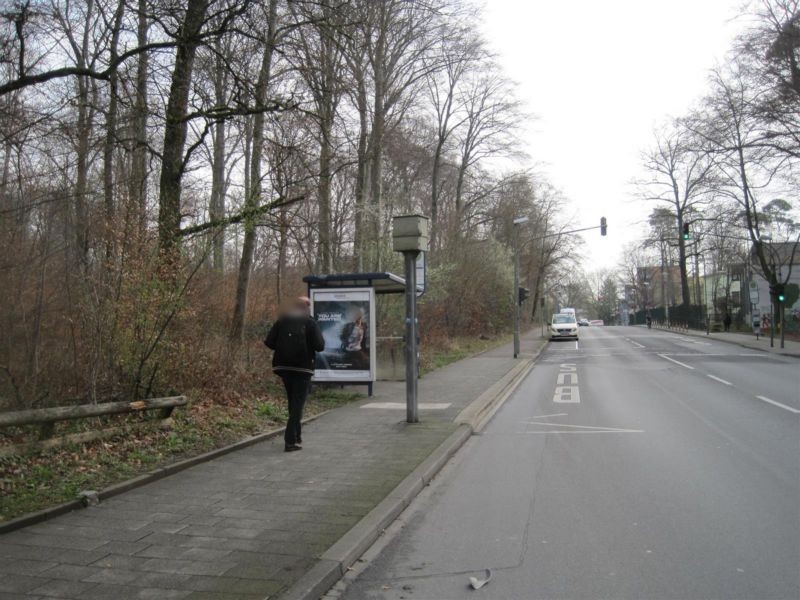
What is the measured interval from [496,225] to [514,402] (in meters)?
36.0

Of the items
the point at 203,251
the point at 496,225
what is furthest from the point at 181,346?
the point at 496,225

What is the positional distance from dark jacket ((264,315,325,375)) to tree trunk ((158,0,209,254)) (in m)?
1.96

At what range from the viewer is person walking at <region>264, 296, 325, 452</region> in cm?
783

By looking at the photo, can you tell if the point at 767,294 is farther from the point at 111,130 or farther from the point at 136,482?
the point at 136,482

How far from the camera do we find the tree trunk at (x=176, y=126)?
26.6 feet

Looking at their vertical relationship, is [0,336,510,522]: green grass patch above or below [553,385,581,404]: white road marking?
above

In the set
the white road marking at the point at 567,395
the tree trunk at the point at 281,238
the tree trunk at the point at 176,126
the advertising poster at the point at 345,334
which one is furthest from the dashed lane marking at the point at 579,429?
the tree trunk at the point at 176,126

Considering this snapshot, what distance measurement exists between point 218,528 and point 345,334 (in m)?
7.74

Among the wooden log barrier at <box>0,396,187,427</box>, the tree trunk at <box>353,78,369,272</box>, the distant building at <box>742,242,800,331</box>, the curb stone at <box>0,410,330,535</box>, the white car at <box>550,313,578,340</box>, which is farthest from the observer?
the white car at <box>550,313,578,340</box>

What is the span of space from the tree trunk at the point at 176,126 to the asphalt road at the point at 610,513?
5.14 m

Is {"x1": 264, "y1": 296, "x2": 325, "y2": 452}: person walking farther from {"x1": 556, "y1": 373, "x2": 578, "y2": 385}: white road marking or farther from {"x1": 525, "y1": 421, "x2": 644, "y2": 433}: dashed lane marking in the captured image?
{"x1": 556, "y1": 373, "x2": 578, "y2": 385}: white road marking

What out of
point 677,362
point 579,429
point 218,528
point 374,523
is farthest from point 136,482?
point 677,362

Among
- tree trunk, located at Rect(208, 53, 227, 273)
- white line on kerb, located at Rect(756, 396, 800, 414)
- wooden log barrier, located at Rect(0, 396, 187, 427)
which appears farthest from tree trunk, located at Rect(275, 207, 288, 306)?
white line on kerb, located at Rect(756, 396, 800, 414)

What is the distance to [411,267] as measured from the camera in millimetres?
9938
